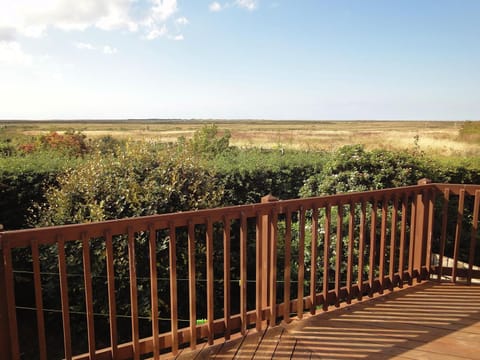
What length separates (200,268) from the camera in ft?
14.3

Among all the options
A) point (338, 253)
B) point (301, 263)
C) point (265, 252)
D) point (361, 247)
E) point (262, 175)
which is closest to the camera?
point (265, 252)

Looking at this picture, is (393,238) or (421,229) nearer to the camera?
(393,238)

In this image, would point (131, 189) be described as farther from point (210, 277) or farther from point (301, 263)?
point (301, 263)

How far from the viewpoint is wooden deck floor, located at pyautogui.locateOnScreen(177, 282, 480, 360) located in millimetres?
2295

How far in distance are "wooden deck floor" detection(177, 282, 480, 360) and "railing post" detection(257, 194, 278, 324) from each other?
10.7 inches

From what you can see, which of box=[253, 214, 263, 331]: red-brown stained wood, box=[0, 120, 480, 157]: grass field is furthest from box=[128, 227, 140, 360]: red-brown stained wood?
box=[0, 120, 480, 157]: grass field

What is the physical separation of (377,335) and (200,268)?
7.58 ft

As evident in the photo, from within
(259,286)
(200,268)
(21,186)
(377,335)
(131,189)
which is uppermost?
(131,189)

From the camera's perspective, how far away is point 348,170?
527 cm

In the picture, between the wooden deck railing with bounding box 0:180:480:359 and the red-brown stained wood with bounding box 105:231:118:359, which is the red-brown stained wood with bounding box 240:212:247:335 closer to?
the wooden deck railing with bounding box 0:180:480:359

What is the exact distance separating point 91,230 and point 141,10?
5.71 m

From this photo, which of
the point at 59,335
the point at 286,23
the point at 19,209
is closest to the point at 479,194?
the point at 59,335

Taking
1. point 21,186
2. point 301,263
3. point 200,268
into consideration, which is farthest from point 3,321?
point 21,186

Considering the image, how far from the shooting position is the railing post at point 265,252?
97.5 inches
